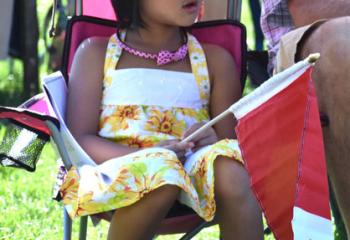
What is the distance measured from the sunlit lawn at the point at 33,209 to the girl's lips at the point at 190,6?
1.43 m

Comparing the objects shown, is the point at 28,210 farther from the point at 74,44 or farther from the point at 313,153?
the point at 313,153

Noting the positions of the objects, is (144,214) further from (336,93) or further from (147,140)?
(336,93)

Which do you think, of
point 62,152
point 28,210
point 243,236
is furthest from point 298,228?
point 28,210

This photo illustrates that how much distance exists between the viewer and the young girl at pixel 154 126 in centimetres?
237

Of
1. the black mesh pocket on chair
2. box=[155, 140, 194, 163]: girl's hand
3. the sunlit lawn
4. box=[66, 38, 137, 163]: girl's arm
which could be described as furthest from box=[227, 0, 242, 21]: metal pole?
the sunlit lawn

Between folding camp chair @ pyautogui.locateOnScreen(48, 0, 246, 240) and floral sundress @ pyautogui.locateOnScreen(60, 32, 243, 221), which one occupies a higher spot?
folding camp chair @ pyautogui.locateOnScreen(48, 0, 246, 240)

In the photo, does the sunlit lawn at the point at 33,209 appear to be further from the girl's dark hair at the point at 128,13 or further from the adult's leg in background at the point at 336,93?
the adult's leg in background at the point at 336,93

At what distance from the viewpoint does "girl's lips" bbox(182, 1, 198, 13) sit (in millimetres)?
2758

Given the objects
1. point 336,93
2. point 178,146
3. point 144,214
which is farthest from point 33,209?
point 336,93

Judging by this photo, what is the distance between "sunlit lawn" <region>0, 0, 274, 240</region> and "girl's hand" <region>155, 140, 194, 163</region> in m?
1.28

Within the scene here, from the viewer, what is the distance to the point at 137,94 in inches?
110

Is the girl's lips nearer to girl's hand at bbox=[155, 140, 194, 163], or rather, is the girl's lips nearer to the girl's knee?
girl's hand at bbox=[155, 140, 194, 163]

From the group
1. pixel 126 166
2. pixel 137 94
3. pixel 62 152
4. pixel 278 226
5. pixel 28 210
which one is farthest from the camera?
pixel 28 210

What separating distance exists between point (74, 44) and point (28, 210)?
1356 mm
